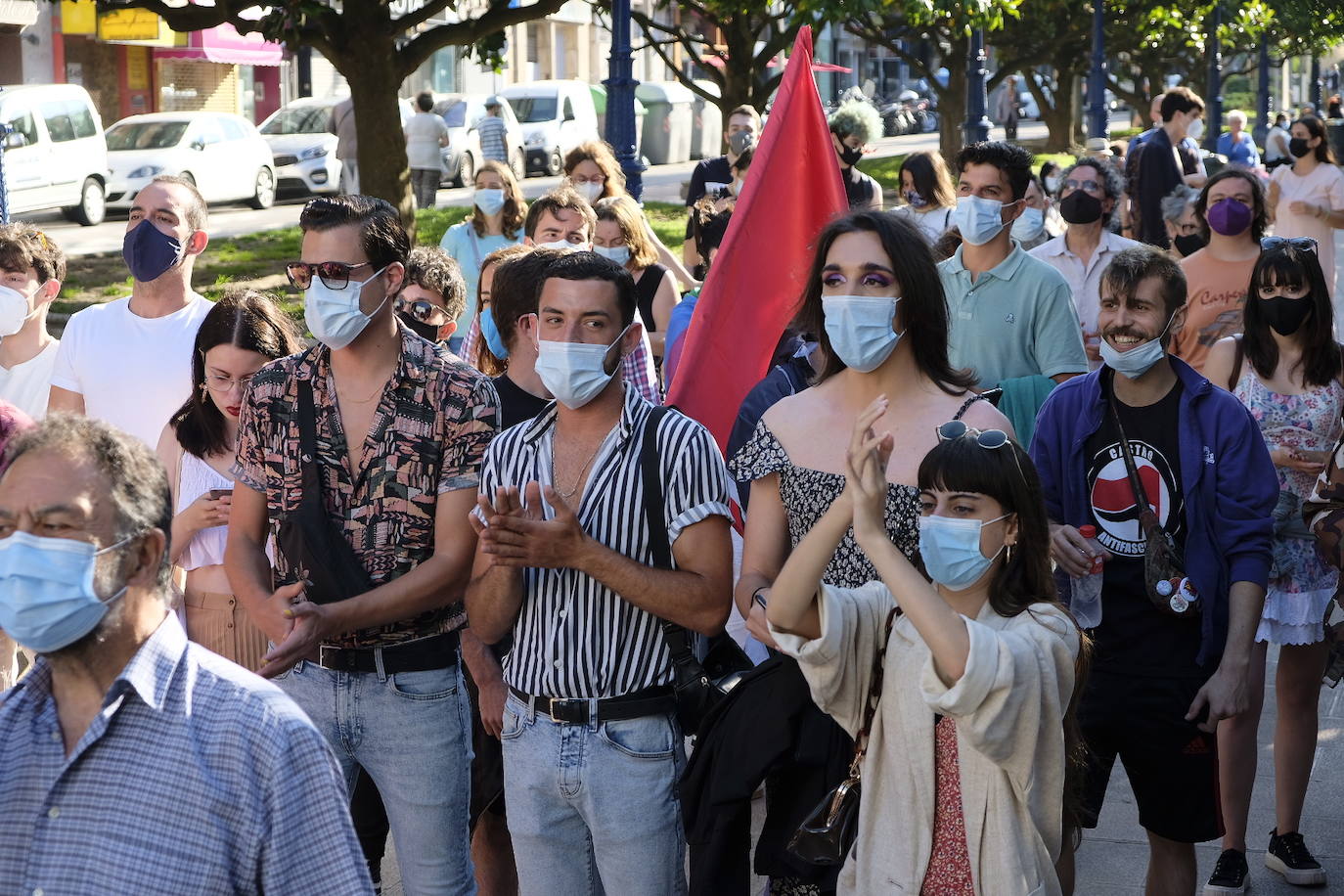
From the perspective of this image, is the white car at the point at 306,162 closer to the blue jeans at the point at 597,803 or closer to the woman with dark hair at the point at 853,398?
the woman with dark hair at the point at 853,398

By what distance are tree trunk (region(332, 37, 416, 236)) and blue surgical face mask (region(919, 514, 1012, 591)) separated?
41.7 feet

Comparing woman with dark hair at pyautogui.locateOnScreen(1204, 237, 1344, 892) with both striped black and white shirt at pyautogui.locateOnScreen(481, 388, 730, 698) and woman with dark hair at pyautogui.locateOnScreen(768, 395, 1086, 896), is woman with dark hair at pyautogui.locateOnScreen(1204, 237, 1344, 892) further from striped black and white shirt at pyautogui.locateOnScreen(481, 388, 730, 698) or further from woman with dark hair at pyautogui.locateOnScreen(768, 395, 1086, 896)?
striped black and white shirt at pyautogui.locateOnScreen(481, 388, 730, 698)

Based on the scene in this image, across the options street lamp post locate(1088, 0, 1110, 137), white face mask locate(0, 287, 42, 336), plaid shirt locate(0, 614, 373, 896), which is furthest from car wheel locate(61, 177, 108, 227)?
plaid shirt locate(0, 614, 373, 896)

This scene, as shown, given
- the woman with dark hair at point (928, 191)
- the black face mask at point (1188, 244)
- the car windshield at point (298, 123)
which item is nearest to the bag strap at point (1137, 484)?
the woman with dark hair at point (928, 191)

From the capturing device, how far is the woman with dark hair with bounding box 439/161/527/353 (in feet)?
29.6

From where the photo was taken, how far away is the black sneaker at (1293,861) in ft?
17.1

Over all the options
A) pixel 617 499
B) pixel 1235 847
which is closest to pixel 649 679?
pixel 617 499

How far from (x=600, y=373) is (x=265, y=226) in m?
19.8

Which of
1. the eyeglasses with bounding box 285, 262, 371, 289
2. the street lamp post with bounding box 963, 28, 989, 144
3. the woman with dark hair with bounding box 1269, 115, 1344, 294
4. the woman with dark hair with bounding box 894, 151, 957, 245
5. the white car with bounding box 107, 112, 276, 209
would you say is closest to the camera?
the eyeglasses with bounding box 285, 262, 371, 289

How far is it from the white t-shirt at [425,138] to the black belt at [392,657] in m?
18.9

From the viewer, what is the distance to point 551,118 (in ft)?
112

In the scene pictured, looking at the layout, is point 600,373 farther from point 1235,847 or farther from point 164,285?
point 1235,847

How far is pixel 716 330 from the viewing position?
17.6ft

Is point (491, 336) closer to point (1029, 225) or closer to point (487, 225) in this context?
point (487, 225)
